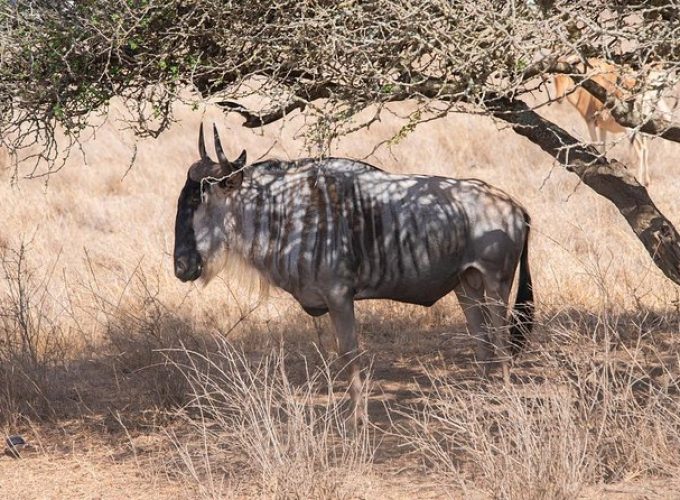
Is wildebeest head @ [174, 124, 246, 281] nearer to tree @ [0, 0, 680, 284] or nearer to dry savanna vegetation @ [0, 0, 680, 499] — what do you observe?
dry savanna vegetation @ [0, 0, 680, 499]

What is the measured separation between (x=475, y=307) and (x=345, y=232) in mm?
1132

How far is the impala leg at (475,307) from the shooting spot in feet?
24.3

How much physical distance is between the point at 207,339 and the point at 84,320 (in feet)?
4.02

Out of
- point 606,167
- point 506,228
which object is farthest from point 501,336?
point 606,167

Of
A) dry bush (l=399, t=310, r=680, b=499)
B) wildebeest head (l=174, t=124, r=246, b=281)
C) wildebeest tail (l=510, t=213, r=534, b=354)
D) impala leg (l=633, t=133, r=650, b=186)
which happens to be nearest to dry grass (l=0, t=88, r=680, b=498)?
dry bush (l=399, t=310, r=680, b=499)

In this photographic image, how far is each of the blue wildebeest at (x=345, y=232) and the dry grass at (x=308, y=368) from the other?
1.64 feet

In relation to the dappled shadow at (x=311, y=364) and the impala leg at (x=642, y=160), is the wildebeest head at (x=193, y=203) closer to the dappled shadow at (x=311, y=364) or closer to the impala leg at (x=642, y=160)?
the dappled shadow at (x=311, y=364)

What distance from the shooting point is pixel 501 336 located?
7223 millimetres

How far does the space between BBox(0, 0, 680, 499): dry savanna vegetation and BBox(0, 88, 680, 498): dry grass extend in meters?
0.03

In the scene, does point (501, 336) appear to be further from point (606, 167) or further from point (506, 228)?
point (606, 167)

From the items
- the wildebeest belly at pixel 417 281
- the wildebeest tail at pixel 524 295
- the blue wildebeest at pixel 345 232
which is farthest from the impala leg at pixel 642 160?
→ the wildebeest belly at pixel 417 281

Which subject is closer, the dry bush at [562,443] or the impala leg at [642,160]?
the dry bush at [562,443]

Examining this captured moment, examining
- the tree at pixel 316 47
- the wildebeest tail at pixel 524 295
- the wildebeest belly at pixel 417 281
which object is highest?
the tree at pixel 316 47

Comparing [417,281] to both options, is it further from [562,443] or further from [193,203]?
[562,443]
